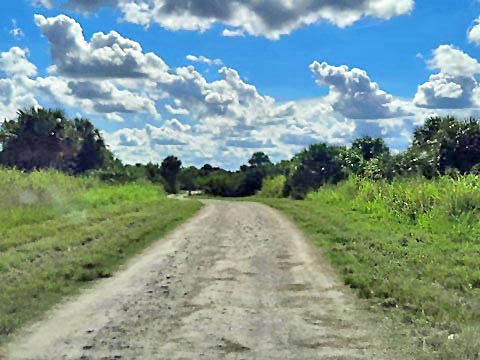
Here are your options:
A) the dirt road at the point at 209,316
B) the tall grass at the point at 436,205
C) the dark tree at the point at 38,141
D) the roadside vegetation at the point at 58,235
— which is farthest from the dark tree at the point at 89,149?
the dirt road at the point at 209,316

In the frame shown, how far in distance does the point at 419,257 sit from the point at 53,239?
8588 mm

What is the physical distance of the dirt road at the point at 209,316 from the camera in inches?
259

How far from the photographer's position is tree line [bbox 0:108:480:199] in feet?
108

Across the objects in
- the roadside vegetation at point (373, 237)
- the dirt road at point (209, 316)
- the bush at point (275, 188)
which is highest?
the bush at point (275, 188)

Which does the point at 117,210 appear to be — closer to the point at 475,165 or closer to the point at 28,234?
the point at 28,234

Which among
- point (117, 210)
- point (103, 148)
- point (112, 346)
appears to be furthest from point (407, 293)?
→ point (103, 148)

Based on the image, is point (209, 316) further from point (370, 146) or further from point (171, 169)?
point (171, 169)

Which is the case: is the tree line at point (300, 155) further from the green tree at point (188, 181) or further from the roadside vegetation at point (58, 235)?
the green tree at point (188, 181)

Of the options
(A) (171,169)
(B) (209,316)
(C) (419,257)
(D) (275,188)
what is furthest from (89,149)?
(B) (209,316)

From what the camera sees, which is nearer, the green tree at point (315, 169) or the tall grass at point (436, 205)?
the tall grass at point (436, 205)

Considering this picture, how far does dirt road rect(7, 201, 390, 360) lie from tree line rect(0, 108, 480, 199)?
59.7 ft

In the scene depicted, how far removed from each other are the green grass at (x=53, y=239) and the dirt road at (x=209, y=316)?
44 centimetres

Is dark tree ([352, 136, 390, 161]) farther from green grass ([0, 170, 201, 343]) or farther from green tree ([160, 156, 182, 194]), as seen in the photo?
green tree ([160, 156, 182, 194])

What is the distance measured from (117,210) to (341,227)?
10535 millimetres
